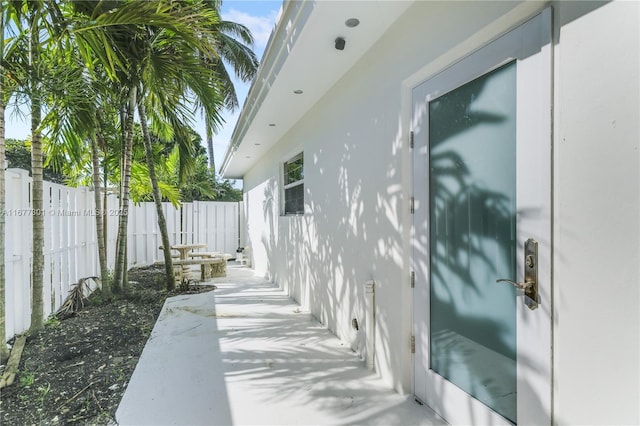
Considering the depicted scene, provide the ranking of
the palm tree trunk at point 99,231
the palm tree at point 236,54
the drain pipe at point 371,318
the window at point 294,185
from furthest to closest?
the palm tree at point 236,54 → the window at point 294,185 → the palm tree trunk at point 99,231 → the drain pipe at point 371,318

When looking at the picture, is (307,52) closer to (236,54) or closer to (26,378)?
(26,378)

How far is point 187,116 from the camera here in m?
5.48

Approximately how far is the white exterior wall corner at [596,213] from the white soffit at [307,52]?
1.41 meters

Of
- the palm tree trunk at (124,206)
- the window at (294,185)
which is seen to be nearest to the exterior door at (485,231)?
the window at (294,185)

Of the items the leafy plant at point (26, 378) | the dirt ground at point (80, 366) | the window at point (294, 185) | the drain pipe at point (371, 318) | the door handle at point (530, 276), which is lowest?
the dirt ground at point (80, 366)

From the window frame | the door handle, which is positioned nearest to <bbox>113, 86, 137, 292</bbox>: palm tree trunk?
the window frame

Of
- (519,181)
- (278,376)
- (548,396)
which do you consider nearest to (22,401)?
(278,376)

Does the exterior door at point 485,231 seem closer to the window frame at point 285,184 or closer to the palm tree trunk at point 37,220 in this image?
the window frame at point 285,184

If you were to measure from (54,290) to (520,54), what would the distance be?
560 centimetres

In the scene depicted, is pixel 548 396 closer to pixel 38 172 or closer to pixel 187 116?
pixel 38 172

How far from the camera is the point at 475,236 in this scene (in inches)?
79.3

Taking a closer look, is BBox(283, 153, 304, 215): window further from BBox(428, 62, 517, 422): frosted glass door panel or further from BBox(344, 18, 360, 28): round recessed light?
BBox(428, 62, 517, 422): frosted glass door panel

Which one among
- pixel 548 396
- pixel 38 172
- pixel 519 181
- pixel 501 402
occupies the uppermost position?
pixel 38 172

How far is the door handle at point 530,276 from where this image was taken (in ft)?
5.32
